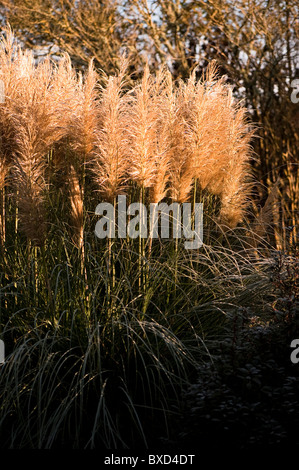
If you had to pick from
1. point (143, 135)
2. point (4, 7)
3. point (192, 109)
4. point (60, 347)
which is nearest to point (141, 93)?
point (143, 135)

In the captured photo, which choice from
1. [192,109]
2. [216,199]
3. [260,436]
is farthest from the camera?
[216,199]

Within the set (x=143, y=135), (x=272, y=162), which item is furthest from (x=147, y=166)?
(x=272, y=162)

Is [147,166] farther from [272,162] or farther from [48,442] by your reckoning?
[272,162]

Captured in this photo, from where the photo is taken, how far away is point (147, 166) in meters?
4.09

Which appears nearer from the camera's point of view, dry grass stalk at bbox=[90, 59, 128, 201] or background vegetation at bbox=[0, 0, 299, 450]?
background vegetation at bbox=[0, 0, 299, 450]

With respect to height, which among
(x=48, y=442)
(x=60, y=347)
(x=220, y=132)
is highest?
(x=220, y=132)

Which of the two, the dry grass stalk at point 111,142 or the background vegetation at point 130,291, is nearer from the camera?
the background vegetation at point 130,291

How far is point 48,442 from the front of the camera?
10.1ft

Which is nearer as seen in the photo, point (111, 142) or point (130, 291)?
point (130, 291)

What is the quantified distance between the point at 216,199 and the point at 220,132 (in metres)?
0.83

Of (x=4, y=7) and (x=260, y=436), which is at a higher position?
(x=4, y=7)

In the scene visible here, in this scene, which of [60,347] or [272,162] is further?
[272,162]

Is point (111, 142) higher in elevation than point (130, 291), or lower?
higher

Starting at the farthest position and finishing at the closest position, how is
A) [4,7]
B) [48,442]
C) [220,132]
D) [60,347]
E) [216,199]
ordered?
1. [4,7]
2. [216,199]
3. [220,132]
4. [60,347]
5. [48,442]
